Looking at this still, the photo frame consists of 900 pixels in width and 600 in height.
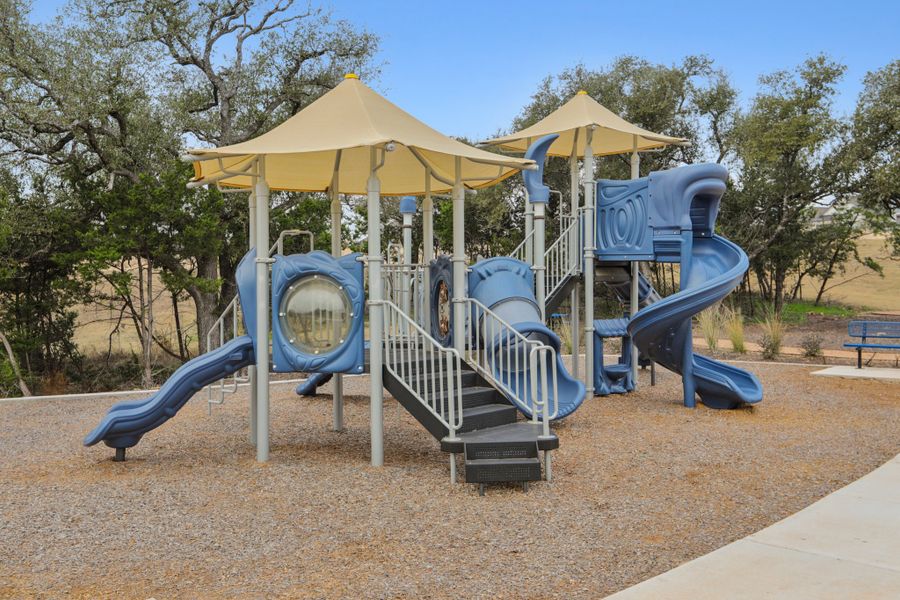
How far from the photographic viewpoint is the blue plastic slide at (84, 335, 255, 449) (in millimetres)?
7328

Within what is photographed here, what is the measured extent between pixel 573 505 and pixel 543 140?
496 cm

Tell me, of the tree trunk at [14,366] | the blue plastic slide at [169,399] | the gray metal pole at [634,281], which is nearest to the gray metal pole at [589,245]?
the gray metal pole at [634,281]

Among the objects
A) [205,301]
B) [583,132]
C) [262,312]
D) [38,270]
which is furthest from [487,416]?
[38,270]

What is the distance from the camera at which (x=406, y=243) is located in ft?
34.1

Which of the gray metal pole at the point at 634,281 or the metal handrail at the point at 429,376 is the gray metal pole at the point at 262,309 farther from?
the gray metal pole at the point at 634,281

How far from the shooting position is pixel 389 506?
19.1 feet

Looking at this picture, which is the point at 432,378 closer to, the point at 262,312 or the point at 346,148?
the point at 262,312

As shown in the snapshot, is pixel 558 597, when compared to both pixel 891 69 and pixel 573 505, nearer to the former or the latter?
pixel 573 505

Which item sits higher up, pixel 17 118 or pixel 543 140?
pixel 17 118

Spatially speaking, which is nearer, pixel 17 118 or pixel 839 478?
pixel 839 478

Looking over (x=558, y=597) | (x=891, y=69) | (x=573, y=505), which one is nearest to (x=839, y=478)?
(x=573, y=505)

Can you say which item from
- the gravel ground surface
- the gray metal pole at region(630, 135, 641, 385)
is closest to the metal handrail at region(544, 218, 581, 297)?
the gray metal pole at region(630, 135, 641, 385)

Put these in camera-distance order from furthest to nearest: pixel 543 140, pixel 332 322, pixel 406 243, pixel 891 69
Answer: pixel 891 69
pixel 406 243
pixel 543 140
pixel 332 322

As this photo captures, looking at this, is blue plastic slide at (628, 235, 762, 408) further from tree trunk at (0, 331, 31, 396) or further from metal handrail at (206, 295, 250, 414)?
tree trunk at (0, 331, 31, 396)
